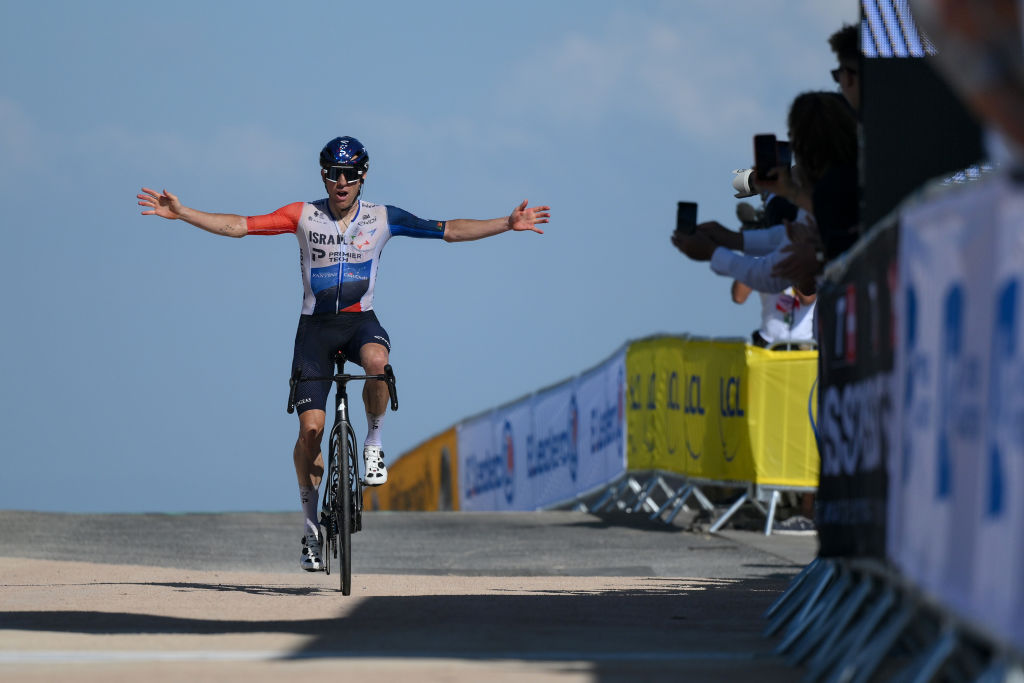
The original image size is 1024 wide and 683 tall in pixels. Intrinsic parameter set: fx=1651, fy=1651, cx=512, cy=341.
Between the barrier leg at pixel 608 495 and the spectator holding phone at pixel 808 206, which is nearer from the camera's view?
the spectator holding phone at pixel 808 206

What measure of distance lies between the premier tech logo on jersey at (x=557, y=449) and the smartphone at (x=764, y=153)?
→ 1409cm

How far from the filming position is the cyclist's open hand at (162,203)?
10.0 m

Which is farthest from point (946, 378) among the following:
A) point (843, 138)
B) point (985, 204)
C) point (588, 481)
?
point (588, 481)

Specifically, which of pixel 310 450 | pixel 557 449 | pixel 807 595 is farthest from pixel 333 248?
pixel 557 449

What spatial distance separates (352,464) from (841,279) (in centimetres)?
436

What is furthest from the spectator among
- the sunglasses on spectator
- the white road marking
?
the white road marking

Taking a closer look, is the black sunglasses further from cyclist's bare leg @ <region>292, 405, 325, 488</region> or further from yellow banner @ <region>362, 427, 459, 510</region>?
yellow banner @ <region>362, 427, 459, 510</region>

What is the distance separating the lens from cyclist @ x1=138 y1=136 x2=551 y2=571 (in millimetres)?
10156

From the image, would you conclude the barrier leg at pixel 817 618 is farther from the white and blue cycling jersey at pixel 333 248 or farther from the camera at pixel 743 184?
the white and blue cycling jersey at pixel 333 248

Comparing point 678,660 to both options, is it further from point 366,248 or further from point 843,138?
point 366,248

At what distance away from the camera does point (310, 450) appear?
10.4 metres

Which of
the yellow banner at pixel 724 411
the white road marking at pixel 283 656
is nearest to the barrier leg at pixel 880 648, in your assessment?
the white road marking at pixel 283 656

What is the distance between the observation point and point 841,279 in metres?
6.32

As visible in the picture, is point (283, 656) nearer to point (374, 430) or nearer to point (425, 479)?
point (374, 430)
